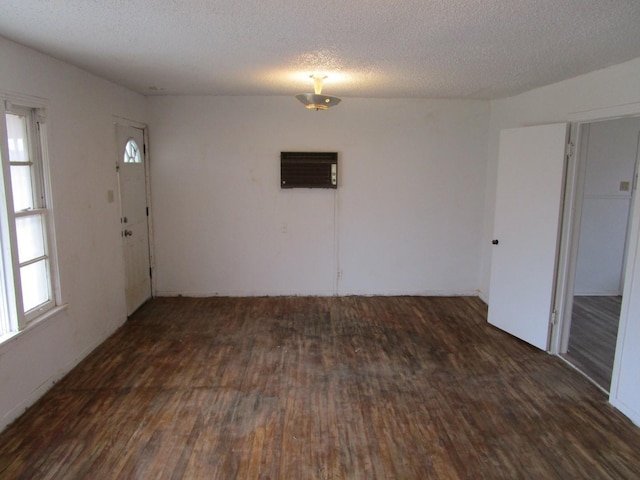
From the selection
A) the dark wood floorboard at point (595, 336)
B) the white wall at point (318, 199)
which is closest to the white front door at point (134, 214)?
the white wall at point (318, 199)

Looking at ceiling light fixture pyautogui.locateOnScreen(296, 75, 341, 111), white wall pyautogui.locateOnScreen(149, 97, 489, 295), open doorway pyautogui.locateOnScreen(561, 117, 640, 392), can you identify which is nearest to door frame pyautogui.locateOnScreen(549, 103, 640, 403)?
open doorway pyautogui.locateOnScreen(561, 117, 640, 392)

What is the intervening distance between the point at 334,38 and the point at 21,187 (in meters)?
2.43

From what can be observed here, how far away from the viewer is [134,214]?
482cm

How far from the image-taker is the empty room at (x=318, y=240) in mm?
2475

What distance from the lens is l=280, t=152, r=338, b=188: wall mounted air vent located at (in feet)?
17.1

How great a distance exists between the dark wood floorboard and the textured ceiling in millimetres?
2475

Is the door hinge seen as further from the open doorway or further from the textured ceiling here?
the open doorway

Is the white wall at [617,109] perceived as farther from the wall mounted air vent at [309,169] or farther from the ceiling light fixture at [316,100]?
the wall mounted air vent at [309,169]

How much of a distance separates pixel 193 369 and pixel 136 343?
865 mm

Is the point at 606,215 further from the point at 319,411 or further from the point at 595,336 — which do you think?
the point at 319,411

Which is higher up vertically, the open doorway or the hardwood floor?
the open doorway

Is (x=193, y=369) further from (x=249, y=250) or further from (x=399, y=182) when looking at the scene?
(x=399, y=182)

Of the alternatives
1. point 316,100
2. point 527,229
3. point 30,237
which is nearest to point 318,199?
point 316,100

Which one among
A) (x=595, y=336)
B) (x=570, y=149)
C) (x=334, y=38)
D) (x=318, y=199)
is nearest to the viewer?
(x=334, y=38)
